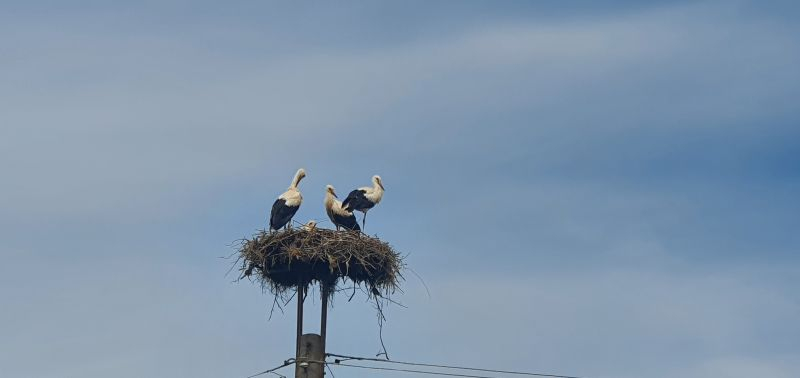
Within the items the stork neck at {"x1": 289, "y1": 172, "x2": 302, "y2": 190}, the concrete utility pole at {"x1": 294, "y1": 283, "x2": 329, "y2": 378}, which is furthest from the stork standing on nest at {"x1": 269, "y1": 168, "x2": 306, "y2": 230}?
the concrete utility pole at {"x1": 294, "y1": 283, "x2": 329, "y2": 378}

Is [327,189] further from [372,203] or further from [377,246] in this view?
[377,246]

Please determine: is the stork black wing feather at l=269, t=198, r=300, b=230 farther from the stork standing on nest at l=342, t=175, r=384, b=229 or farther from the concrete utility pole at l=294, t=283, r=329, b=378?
the concrete utility pole at l=294, t=283, r=329, b=378

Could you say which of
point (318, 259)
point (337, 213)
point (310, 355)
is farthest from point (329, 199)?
point (310, 355)

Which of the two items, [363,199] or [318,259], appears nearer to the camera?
[318,259]

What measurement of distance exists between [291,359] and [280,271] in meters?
3.41

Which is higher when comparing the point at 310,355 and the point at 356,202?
the point at 356,202

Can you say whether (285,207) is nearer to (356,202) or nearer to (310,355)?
(356,202)

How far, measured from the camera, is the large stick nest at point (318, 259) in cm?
1834

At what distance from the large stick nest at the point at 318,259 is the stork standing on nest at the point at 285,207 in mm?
1673

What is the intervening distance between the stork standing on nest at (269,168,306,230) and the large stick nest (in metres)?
1.67

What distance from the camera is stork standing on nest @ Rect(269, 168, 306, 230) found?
2117 centimetres

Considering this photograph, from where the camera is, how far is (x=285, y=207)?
2164cm

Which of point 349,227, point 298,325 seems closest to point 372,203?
point 349,227

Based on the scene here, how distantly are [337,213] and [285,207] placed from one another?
3.61 feet
